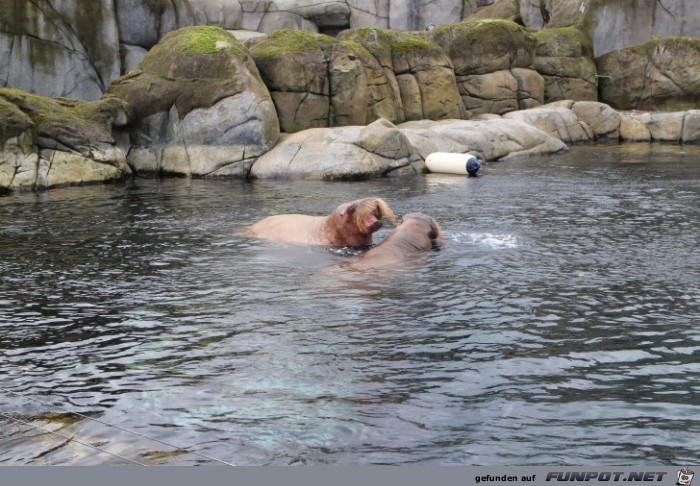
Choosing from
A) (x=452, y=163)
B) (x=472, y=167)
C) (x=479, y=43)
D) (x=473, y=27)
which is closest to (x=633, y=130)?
(x=479, y=43)

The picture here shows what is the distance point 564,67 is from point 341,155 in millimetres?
12674

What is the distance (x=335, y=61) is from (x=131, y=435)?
15215 mm

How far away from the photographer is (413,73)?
851 inches

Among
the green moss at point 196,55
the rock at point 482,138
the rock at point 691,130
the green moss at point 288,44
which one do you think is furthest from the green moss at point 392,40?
the rock at point 691,130

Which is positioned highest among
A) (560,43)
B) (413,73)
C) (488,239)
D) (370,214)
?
(560,43)

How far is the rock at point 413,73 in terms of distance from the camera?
2100cm

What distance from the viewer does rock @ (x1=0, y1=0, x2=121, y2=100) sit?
19.8 m

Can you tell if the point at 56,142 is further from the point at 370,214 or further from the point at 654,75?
the point at 654,75

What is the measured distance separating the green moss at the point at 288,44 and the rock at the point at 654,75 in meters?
11.9

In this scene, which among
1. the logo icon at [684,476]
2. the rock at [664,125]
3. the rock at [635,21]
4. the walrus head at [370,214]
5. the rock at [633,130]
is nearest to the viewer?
the logo icon at [684,476]

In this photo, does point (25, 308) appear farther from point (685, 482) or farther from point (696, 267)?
point (696, 267)

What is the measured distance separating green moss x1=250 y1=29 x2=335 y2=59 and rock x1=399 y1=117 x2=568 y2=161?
2631 millimetres

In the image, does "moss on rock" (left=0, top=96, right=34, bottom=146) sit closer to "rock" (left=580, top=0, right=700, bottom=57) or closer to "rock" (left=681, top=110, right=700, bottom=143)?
"rock" (left=681, top=110, right=700, bottom=143)

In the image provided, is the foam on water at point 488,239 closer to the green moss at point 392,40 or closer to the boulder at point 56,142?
the boulder at point 56,142
